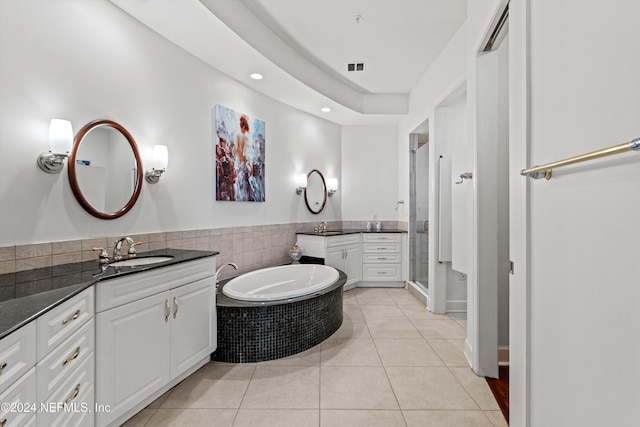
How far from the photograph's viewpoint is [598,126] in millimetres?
918

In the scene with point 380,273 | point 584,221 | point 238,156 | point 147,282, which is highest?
point 238,156

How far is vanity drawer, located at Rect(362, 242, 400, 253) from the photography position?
481 cm

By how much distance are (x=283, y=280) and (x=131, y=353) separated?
82.0 inches

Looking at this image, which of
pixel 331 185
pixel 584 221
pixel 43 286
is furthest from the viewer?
pixel 331 185

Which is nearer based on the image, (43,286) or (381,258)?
(43,286)

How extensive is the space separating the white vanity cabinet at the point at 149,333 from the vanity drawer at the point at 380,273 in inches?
115

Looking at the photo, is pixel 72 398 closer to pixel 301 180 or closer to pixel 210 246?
pixel 210 246

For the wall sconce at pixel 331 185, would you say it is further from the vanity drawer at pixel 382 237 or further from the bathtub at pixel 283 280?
the bathtub at pixel 283 280

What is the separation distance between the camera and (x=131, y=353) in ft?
5.72

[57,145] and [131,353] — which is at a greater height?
[57,145]

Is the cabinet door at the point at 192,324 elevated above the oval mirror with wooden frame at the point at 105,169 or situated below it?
below

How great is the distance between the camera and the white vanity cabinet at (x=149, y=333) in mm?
1617

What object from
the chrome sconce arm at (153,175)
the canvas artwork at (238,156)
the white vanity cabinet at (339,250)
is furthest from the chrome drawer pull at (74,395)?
the white vanity cabinet at (339,250)

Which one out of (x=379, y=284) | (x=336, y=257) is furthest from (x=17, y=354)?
(x=379, y=284)
